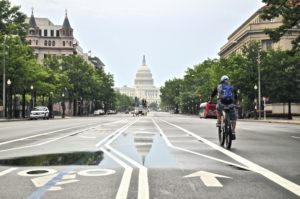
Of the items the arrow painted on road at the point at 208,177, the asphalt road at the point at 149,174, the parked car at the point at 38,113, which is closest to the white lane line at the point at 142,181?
the asphalt road at the point at 149,174

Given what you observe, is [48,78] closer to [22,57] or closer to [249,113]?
[22,57]

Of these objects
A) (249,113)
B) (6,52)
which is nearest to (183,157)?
(6,52)

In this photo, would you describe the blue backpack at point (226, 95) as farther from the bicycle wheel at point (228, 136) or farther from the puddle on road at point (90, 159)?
the puddle on road at point (90, 159)

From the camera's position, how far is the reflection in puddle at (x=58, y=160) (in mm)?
9758

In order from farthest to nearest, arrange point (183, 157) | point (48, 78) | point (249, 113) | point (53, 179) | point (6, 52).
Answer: point (48, 78), point (249, 113), point (6, 52), point (183, 157), point (53, 179)

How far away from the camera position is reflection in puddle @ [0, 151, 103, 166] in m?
9.76

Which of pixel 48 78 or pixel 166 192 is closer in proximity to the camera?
pixel 166 192

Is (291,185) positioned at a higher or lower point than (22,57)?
lower

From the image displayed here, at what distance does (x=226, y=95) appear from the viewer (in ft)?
44.4

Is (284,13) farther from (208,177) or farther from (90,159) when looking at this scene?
(208,177)

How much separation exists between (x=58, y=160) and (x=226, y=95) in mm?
5503

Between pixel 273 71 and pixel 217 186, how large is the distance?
57949mm

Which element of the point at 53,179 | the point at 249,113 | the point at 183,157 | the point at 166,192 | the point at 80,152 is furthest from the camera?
the point at 249,113

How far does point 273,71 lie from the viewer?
6272 cm
